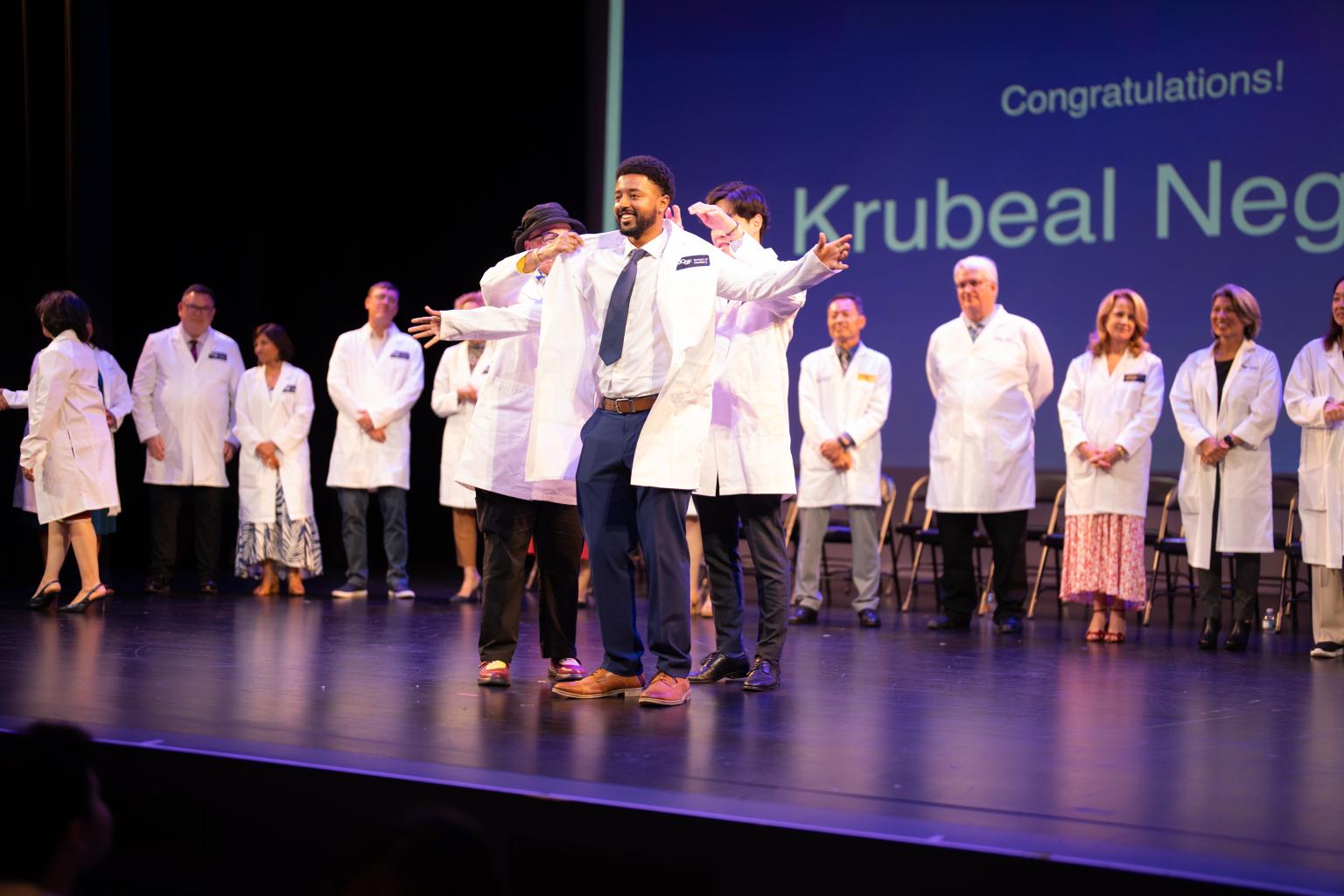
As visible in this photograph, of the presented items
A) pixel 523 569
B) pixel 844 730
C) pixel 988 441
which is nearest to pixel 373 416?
pixel 988 441

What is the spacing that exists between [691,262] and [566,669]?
51.3 inches

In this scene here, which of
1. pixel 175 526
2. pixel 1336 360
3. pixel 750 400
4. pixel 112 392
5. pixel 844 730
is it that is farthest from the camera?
pixel 175 526

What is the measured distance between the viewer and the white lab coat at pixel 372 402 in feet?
25.0

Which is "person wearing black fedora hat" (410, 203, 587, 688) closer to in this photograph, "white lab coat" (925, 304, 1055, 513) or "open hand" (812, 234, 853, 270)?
"open hand" (812, 234, 853, 270)

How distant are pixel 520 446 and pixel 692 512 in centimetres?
326

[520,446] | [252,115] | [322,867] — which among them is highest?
[252,115]

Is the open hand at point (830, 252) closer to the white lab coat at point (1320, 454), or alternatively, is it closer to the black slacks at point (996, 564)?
the white lab coat at point (1320, 454)

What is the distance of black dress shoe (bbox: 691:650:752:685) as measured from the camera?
4.35 m

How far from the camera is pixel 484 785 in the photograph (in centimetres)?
261

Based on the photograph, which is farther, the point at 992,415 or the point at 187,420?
the point at 187,420

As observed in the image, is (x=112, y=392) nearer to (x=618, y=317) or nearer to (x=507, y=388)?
(x=507, y=388)

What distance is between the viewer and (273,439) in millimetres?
7617

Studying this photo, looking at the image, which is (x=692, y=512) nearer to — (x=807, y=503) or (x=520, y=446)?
(x=807, y=503)

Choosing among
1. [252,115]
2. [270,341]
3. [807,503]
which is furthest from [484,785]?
[252,115]
